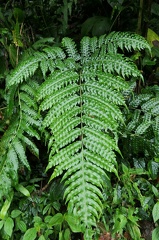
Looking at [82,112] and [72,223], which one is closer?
[82,112]

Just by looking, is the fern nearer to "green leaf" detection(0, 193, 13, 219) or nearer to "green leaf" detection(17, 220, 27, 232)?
"green leaf" detection(0, 193, 13, 219)

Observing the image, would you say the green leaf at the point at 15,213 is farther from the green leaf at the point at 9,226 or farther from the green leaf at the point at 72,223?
the green leaf at the point at 72,223

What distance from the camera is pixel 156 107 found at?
138 cm

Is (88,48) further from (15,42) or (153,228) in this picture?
(153,228)

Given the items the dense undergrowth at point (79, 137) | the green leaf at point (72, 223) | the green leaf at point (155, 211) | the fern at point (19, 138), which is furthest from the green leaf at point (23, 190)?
the green leaf at point (155, 211)

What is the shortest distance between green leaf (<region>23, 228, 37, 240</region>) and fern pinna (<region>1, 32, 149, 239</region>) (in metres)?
0.38

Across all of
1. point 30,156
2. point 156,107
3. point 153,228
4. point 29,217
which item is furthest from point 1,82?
point 153,228

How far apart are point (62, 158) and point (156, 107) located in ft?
1.89

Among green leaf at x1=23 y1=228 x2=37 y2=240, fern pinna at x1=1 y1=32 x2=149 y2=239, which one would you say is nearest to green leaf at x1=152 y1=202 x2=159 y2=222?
fern pinna at x1=1 y1=32 x2=149 y2=239

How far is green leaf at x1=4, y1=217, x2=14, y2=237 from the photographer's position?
1368mm

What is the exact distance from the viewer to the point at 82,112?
1134mm

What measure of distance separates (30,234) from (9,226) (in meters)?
0.11

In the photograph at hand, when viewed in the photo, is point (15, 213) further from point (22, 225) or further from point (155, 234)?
point (155, 234)

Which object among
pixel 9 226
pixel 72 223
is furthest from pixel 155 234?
pixel 9 226
